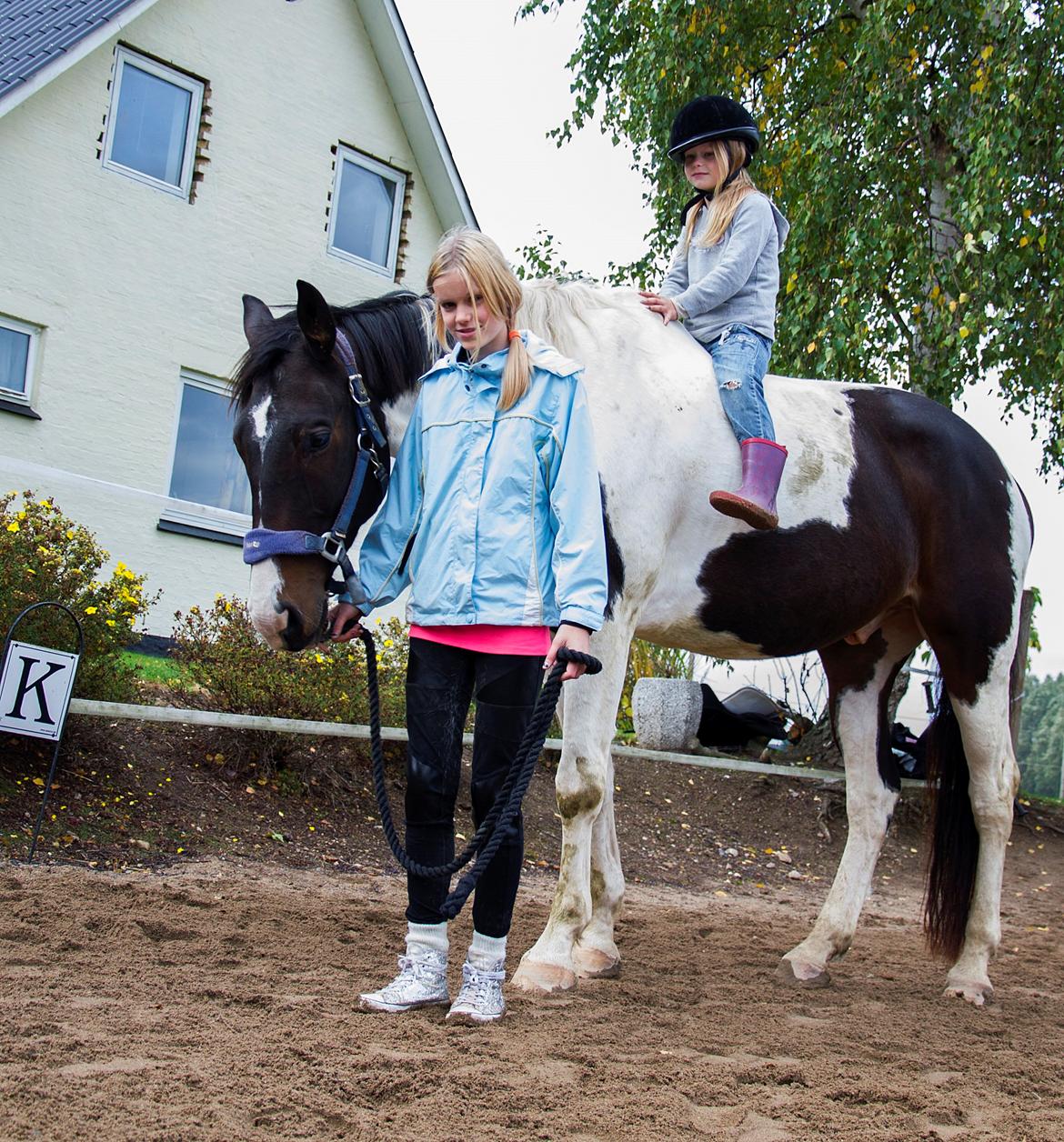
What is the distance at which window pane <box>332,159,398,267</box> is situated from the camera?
514 inches

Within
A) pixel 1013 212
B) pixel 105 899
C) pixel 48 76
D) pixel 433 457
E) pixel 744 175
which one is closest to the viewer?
pixel 433 457

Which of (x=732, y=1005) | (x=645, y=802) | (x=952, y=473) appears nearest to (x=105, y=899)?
(x=732, y=1005)

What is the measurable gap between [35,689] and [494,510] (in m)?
2.46

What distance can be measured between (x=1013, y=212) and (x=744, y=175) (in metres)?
5.47

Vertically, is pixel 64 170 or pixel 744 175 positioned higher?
pixel 64 170

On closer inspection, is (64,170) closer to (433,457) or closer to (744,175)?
(744,175)

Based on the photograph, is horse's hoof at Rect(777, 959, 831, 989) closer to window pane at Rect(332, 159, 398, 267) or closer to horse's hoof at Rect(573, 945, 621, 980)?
horse's hoof at Rect(573, 945, 621, 980)

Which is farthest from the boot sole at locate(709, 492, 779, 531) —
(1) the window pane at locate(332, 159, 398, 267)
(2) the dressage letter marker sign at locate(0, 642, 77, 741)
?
(1) the window pane at locate(332, 159, 398, 267)

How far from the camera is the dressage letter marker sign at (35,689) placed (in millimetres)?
4418

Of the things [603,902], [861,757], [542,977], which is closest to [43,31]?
[861,757]

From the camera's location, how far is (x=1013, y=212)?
8.87 metres

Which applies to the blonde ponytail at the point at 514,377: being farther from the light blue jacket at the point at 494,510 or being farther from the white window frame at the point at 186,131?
the white window frame at the point at 186,131

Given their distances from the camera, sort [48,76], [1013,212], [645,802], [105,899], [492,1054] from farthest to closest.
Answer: [48,76] → [1013,212] → [645,802] → [105,899] → [492,1054]

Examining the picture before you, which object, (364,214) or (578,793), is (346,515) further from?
(364,214)
